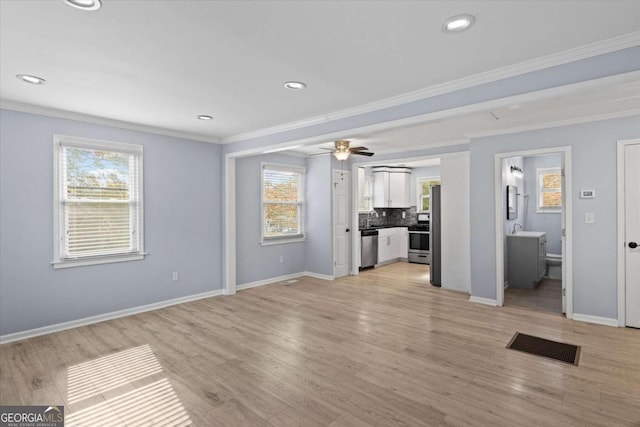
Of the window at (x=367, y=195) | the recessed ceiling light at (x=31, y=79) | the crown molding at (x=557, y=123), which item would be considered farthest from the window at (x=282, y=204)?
the recessed ceiling light at (x=31, y=79)

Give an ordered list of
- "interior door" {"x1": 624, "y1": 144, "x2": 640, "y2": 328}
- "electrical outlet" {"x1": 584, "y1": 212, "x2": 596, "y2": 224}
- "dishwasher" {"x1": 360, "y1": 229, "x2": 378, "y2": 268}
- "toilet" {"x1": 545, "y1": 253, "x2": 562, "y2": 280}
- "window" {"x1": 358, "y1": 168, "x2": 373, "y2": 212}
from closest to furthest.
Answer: "interior door" {"x1": 624, "y1": 144, "x2": 640, "y2": 328}, "electrical outlet" {"x1": 584, "y1": 212, "x2": 596, "y2": 224}, "toilet" {"x1": 545, "y1": 253, "x2": 562, "y2": 280}, "dishwasher" {"x1": 360, "y1": 229, "x2": 378, "y2": 268}, "window" {"x1": 358, "y1": 168, "x2": 373, "y2": 212}

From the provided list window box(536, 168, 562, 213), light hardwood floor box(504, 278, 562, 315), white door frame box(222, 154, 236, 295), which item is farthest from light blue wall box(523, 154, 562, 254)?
white door frame box(222, 154, 236, 295)

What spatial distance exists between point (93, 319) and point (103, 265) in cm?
68

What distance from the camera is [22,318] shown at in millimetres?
3686

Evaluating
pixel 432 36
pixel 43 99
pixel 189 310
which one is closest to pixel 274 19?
pixel 432 36

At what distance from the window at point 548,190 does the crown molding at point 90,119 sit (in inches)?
272

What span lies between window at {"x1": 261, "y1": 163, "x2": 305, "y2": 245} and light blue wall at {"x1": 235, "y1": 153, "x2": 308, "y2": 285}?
12cm

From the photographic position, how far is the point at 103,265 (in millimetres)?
4281

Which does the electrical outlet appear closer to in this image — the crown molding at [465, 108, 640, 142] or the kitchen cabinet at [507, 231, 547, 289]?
the crown molding at [465, 108, 640, 142]

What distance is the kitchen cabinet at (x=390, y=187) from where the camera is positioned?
8.73m

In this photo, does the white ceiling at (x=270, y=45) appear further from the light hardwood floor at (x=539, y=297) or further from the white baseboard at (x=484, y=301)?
the light hardwood floor at (x=539, y=297)

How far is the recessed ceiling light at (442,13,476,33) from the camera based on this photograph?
6.57ft

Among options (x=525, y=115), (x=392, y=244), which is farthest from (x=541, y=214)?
(x=525, y=115)

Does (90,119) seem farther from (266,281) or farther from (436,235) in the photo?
(436,235)
